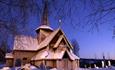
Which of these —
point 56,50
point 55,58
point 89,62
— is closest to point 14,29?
point 55,58

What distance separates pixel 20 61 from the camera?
34531 mm

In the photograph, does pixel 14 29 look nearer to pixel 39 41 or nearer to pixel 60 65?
pixel 60 65

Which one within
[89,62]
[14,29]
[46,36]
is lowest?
[89,62]

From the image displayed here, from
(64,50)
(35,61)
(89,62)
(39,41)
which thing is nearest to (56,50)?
(64,50)

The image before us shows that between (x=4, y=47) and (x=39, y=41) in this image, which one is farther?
(x=39, y=41)

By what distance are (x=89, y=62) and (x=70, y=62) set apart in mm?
19445

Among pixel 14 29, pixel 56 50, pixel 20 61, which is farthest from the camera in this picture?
pixel 20 61

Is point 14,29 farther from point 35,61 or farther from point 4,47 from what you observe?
point 35,61

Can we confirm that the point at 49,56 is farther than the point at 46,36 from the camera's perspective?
No

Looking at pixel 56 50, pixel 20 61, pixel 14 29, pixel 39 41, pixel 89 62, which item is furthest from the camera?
pixel 89 62

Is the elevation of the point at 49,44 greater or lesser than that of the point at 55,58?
greater

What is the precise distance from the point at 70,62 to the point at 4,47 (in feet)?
78.5

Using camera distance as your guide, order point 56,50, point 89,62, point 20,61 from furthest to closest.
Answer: point 89,62, point 20,61, point 56,50

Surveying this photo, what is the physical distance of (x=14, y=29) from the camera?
20.5ft
